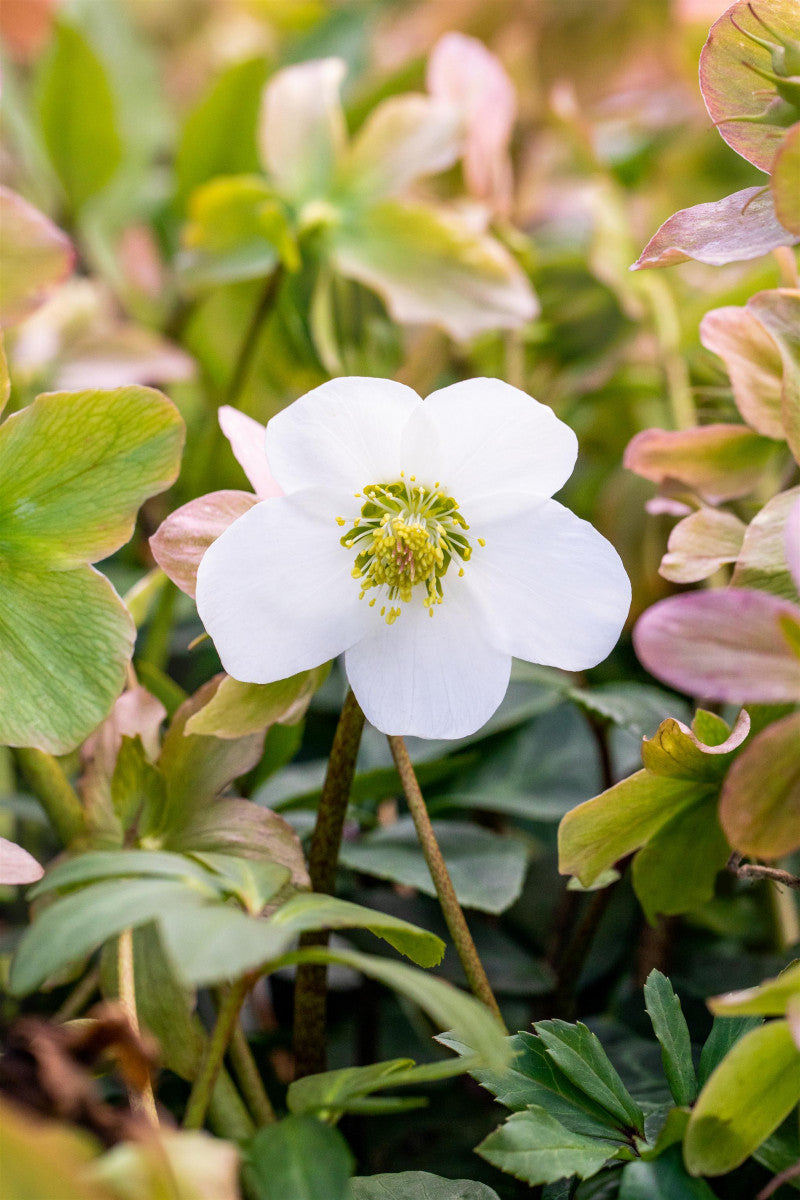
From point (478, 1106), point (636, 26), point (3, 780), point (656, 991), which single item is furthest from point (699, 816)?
point (636, 26)

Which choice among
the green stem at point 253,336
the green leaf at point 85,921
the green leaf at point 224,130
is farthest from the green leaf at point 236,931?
the green leaf at point 224,130

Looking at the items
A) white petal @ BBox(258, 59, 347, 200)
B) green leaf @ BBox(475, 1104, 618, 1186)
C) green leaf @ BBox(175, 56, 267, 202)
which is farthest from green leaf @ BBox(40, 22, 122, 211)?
green leaf @ BBox(475, 1104, 618, 1186)

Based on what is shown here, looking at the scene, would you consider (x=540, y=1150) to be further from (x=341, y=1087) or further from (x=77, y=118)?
(x=77, y=118)

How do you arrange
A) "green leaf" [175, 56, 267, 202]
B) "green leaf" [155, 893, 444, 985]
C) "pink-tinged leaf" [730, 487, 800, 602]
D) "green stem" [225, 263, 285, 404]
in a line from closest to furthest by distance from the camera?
"green leaf" [155, 893, 444, 985] → "pink-tinged leaf" [730, 487, 800, 602] → "green stem" [225, 263, 285, 404] → "green leaf" [175, 56, 267, 202]

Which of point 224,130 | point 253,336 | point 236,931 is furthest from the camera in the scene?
point 224,130

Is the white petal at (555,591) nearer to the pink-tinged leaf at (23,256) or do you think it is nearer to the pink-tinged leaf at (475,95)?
the pink-tinged leaf at (23,256)

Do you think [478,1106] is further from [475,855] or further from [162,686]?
[162,686]

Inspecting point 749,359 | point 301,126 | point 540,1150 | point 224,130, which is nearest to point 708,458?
point 749,359

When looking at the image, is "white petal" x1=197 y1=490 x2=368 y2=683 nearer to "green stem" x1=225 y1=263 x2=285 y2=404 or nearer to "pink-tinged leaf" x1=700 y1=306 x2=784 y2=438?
"pink-tinged leaf" x1=700 y1=306 x2=784 y2=438
